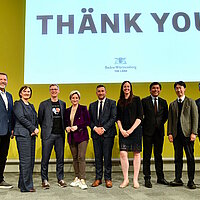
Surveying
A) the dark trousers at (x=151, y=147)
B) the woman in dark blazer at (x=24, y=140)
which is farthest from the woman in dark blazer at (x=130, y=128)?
the woman in dark blazer at (x=24, y=140)

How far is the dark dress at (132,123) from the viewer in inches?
122

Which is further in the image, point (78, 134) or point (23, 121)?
point (78, 134)

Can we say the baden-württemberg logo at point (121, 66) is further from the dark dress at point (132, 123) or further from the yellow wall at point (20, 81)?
the dark dress at point (132, 123)

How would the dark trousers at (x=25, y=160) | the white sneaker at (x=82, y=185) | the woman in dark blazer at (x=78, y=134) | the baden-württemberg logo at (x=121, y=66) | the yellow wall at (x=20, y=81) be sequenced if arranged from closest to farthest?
1. the dark trousers at (x=25, y=160)
2. the white sneaker at (x=82, y=185)
3. the woman in dark blazer at (x=78, y=134)
4. the baden-württemberg logo at (x=121, y=66)
5. the yellow wall at (x=20, y=81)

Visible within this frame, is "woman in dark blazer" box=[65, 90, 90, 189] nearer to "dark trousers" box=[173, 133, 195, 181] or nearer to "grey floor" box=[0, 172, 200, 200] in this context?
"grey floor" box=[0, 172, 200, 200]

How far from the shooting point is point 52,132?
3.12 meters

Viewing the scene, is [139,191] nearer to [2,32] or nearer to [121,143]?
[121,143]

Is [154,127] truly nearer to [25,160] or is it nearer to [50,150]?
[50,150]

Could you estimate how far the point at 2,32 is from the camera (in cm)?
445

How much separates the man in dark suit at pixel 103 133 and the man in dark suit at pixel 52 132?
42cm

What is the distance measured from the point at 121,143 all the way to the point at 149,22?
2.07 meters

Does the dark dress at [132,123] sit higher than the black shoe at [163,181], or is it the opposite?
the dark dress at [132,123]

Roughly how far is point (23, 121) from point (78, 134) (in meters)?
0.69

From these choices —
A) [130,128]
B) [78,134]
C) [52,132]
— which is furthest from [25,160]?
[130,128]
